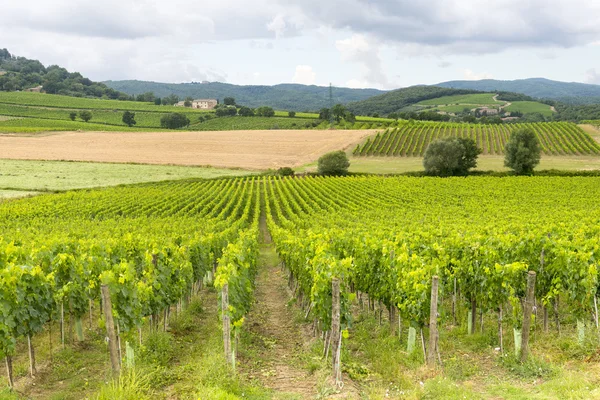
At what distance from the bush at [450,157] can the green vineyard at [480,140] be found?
517 inches

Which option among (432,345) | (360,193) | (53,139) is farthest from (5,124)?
(432,345)

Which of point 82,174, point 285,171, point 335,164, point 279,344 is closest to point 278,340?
point 279,344

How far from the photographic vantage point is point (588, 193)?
122ft

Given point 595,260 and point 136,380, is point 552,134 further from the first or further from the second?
point 136,380

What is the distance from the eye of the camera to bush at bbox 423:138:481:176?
65.2 metres

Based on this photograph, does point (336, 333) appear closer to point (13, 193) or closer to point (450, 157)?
A: point (13, 193)

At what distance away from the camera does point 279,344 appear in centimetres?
1145

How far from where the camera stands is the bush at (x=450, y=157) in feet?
214

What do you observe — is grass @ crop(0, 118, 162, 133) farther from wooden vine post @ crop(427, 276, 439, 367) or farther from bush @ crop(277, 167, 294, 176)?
wooden vine post @ crop(427, 276, 439, 367)

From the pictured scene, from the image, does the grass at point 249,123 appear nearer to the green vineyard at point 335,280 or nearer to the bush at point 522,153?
the bush at point 522,153

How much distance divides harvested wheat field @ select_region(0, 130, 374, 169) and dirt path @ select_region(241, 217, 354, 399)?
54.8m

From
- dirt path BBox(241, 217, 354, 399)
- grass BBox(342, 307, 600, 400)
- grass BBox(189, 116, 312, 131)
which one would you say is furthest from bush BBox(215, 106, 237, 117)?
grass BBox(342, 307, 600, 400)

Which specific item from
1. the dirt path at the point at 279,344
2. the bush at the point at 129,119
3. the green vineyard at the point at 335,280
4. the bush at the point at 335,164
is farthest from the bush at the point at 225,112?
the dirt path at the point at 279,344

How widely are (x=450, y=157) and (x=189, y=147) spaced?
46405mm
